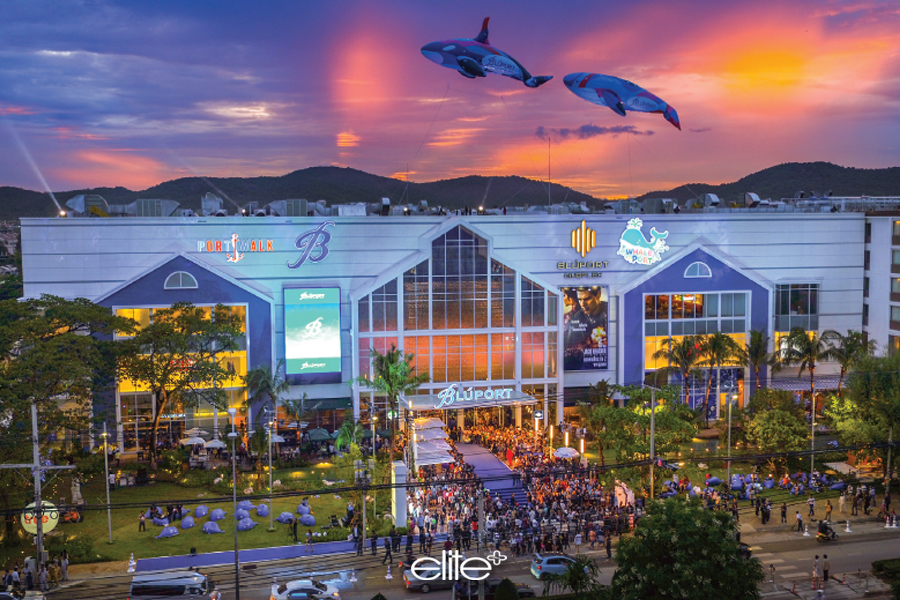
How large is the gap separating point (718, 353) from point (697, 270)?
7.97 metres

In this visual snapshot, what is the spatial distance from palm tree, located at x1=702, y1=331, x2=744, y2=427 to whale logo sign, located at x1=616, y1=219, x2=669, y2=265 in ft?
26.7

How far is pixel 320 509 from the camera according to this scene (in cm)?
4853

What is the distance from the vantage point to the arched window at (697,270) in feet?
218

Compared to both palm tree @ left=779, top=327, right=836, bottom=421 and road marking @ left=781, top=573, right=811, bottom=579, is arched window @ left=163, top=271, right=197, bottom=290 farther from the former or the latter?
palm tree @ left=779, top=327, right=836, bottom=421

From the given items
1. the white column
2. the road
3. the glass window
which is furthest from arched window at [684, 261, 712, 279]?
the white column

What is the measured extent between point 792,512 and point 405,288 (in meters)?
30.7

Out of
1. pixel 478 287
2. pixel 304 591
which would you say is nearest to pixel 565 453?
pixel 478 287

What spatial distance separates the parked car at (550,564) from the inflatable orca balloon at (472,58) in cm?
3126

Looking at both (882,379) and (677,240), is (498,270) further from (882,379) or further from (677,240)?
(882,379)

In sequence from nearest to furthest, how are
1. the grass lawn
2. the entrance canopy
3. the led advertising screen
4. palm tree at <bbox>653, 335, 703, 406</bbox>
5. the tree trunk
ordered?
the grass lawn < the tree trunk < the entrance canopy < the led advertising screen < palm tree at <bbox>653, 335, 703, 406</bbox>

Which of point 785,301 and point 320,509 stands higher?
point 785,301

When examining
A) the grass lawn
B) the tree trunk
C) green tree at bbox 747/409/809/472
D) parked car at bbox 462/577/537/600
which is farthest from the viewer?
the tree trunk

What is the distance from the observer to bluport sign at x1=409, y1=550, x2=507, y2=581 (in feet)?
115

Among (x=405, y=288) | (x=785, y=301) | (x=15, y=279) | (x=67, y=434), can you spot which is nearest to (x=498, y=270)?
(x=405, y=288)
